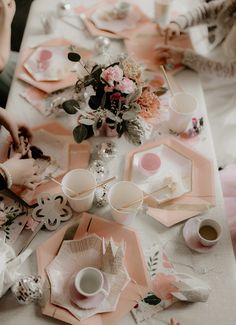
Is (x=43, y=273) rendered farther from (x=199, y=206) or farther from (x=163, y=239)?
(x=199, y=206)

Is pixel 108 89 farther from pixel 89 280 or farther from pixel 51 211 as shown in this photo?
pixel 89 280

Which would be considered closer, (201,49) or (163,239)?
(163,239)

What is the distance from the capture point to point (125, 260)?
1.01 m

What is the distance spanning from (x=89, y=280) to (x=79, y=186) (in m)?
0.27

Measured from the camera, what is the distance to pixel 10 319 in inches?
35.4

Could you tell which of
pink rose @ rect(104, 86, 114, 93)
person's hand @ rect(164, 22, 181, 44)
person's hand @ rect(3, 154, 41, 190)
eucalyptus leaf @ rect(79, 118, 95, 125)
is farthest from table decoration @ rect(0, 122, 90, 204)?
person's hand @ rect(164, 22, 181, 44)

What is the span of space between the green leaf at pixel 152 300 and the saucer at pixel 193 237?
7.0 inches

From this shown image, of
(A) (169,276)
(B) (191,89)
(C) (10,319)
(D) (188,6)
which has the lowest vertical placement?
(C) (10,319)

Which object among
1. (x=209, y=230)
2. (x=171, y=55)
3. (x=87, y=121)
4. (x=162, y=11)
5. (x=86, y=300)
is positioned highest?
(x=162, y=11)

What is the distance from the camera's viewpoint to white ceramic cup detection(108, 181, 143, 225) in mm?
1023

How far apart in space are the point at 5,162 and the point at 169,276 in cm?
61

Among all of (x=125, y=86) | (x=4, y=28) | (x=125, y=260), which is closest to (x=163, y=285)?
(x=125, y=260)

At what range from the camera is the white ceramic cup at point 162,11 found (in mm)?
1578

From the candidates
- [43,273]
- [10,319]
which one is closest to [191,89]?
[43,273]
